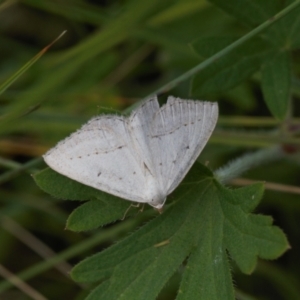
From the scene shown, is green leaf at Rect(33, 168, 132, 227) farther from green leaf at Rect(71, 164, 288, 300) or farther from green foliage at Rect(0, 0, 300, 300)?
green leaf at Rect(71, 164, 288, 300)

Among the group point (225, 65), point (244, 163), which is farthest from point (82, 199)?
point (225, 65)

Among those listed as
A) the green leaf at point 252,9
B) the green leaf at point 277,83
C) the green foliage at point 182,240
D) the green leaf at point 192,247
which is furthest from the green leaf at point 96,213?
the green leaf at point 252,9

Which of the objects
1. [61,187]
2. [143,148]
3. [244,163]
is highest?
[61,187]

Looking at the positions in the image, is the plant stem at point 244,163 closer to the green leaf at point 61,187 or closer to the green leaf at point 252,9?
the green leaf at point 61,187

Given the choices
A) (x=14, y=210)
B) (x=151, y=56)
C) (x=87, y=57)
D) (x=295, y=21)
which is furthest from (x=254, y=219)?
(x=151, y=56)

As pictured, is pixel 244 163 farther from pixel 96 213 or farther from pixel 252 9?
pixel 96 213

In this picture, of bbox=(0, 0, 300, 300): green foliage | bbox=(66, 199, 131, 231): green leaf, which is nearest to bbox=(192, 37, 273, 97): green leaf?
bbox=(0, 0, 300, 300): green foliage
